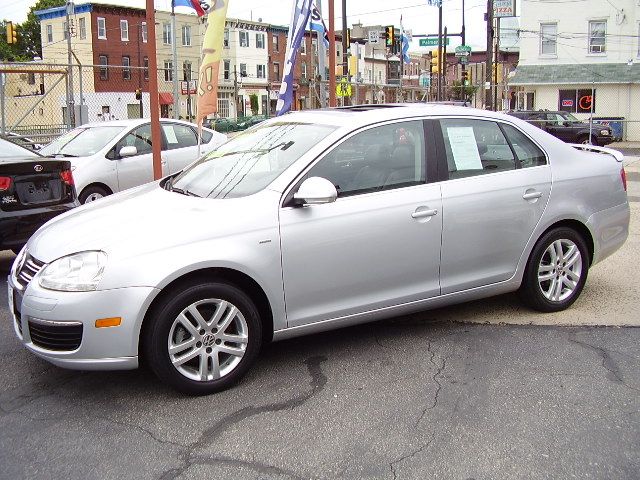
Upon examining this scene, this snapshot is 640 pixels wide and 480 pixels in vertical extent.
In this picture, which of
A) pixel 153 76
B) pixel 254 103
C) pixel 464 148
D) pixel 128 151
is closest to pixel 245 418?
pixel 464 148

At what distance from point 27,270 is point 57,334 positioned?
56 cm

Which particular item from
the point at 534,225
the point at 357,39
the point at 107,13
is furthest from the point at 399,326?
the point at 357,39

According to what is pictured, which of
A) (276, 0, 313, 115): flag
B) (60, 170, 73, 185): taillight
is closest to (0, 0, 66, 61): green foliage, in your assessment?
(276, 0, 313, 115): flag

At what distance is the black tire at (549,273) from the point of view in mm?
5125

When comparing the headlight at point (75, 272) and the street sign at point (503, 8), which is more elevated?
the street sign at point (503, 8)

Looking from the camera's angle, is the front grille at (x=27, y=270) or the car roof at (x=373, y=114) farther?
the car roof at (x=373, y=114)

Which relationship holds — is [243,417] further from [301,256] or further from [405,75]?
[405,75]

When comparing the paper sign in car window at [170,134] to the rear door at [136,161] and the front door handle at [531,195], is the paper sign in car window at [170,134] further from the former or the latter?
the front door handle at [531,195]

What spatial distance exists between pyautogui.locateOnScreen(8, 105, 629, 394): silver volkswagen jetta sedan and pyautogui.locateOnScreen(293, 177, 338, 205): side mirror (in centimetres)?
1

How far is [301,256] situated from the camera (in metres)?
4.12

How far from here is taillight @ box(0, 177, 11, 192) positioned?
657 cm

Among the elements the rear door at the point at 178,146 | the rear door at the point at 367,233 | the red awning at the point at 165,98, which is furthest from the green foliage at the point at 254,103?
the rear door at the point at 367,233

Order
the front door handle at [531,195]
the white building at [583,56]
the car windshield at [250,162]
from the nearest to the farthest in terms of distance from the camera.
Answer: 1. the car windshield at [250,162]
2. the front door handle at [531,195]
3. the white building at [583,56]

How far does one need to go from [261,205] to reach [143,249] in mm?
767
